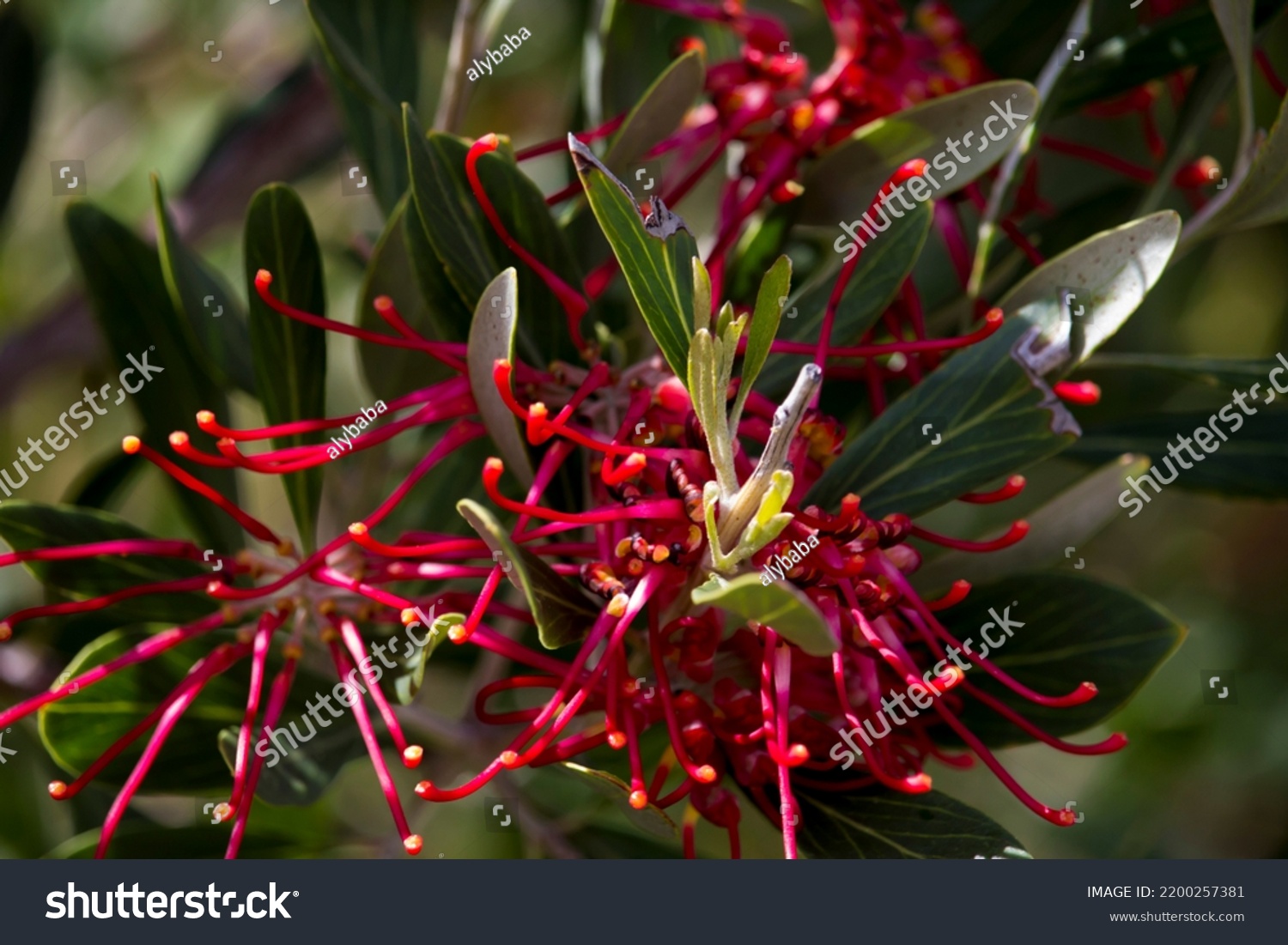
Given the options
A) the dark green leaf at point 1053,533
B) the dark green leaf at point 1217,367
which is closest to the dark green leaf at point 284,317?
the dark green leaf at point 1053,533

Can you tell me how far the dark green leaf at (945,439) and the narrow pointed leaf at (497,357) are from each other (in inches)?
8.0

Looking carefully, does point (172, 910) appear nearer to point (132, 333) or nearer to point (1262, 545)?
point (132, 333)

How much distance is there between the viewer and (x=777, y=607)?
24.4 inches

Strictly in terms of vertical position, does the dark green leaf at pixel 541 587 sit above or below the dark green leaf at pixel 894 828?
above

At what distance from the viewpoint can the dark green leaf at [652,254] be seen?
67 centimetres

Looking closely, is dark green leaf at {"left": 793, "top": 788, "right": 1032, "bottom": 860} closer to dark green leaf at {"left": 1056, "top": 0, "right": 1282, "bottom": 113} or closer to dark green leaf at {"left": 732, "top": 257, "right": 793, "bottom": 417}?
dark green leaf at {"left": 732, "top": 257, "right": 793, "bottom": 417}

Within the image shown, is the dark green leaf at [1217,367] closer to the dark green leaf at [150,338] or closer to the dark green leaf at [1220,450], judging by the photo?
the dark green leaf at [1220,450]

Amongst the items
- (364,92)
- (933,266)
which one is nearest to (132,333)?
(364,92)

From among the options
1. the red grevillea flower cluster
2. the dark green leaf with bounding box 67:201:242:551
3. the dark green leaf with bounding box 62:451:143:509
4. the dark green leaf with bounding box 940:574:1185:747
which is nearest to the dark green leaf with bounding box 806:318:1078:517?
the red grevillea flower cluster

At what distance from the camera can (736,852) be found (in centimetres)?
86

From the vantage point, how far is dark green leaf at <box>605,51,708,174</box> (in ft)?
2.81

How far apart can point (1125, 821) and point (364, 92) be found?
143 centimetres

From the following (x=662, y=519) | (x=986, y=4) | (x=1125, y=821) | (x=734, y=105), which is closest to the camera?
(x=662, y=519)

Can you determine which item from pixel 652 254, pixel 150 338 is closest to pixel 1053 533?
pixel 652 254
